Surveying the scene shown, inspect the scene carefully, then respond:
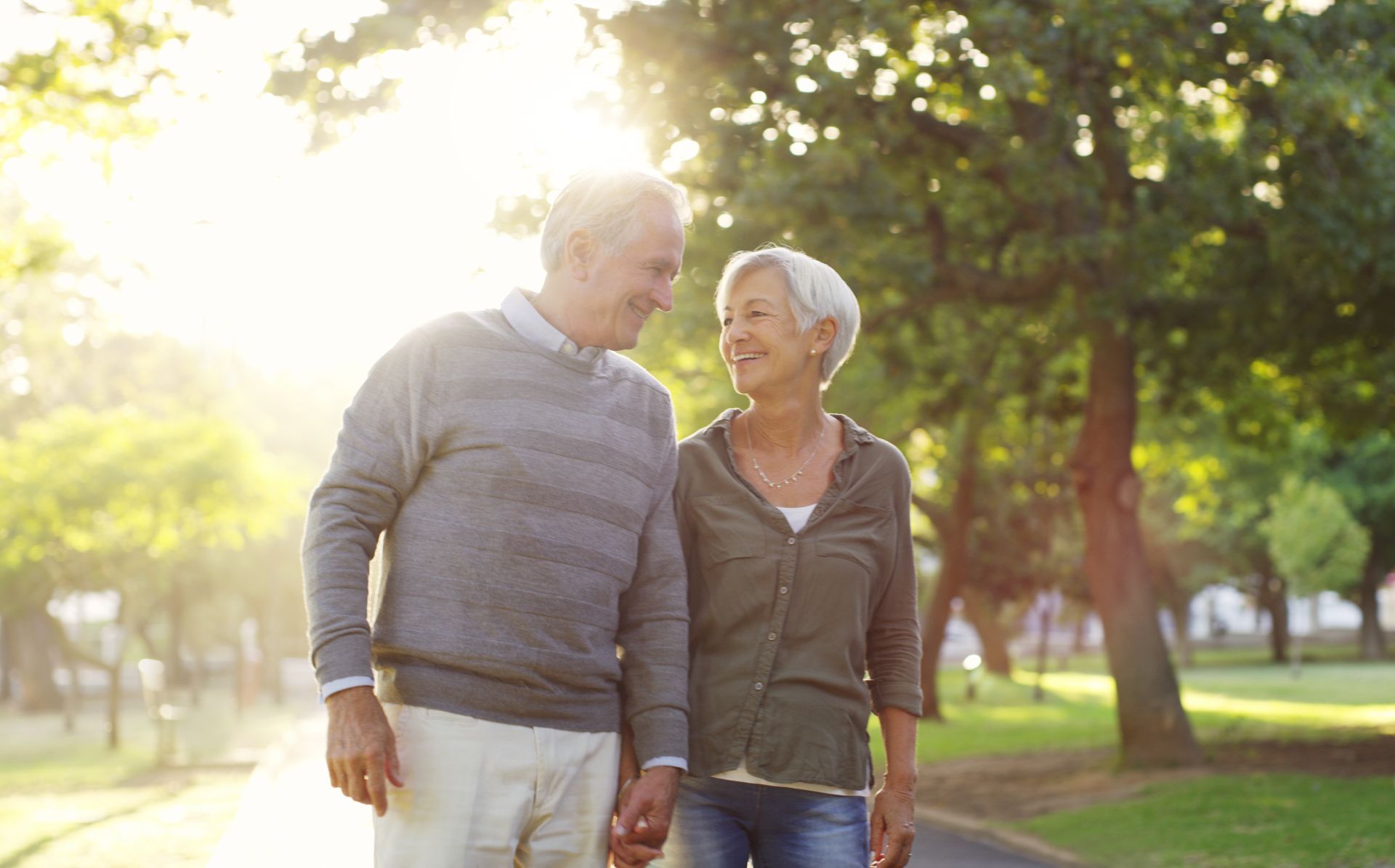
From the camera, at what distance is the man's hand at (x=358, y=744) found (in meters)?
2.95

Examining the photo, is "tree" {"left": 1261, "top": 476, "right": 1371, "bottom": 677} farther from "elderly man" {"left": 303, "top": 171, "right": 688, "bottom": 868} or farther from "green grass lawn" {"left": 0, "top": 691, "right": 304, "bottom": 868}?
"elderly man" {"left": 303, "top": 171, "right": 688, "bottom": 868}

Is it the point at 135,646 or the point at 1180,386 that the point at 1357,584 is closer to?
the point at 1180,386

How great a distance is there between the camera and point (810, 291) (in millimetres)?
3635

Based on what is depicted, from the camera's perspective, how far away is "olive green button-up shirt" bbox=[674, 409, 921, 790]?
11.3ft

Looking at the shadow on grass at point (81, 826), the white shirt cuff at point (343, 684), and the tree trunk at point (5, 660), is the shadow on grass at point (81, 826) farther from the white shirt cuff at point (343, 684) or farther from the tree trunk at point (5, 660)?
the tree trunk at point (5, 660)

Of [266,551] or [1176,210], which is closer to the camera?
[1176,210]

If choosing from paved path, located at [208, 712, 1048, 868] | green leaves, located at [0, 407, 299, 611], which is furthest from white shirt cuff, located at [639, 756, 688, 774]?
green leaves, located at [0, 407, 299, 611]

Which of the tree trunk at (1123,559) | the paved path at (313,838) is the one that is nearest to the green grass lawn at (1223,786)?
the paved path at (313,838)

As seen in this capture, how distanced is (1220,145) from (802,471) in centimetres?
1268

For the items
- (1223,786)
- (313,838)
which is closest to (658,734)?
(313,838)

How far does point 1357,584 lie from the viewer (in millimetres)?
52875

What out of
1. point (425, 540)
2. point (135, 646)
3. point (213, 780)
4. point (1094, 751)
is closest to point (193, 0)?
point (213, 780)

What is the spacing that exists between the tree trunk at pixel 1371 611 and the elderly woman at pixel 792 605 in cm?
5188

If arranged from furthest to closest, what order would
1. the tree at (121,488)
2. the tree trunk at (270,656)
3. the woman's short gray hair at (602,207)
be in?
1. the tree trunk at (270,656)
2. the tree at (121,488)
3. the woman's short gray hair at (602,207)
